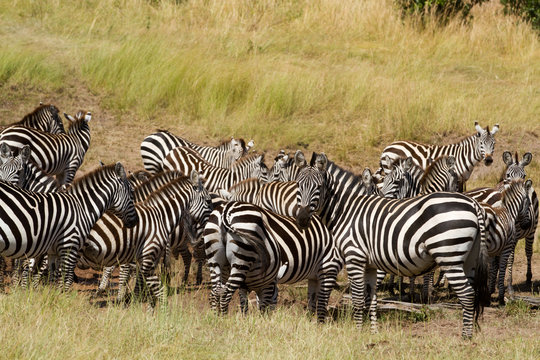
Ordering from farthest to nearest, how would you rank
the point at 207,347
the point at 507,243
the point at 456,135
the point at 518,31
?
the point at 518,31 < the point at 456,135 < the point at 507,243 < the point at 207,347

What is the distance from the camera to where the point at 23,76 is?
17891mm

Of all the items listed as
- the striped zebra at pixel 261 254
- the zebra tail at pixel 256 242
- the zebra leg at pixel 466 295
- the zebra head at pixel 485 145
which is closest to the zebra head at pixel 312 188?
the striped zebra at pixel 261 254

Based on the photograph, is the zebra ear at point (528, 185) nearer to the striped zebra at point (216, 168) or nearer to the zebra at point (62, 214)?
the striped zebra at point (216, 168)

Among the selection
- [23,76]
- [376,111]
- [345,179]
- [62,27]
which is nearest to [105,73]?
[23,76]

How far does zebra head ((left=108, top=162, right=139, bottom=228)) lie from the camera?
8680 mm

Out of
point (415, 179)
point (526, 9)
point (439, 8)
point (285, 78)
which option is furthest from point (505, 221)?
point (526, 9)

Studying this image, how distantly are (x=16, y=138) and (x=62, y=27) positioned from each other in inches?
367

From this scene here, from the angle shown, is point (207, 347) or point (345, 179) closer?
point (207, 347)

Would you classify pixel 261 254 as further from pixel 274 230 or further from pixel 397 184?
pixel 397 184

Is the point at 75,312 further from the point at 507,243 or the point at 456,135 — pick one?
the point at 456,135

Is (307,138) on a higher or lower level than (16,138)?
higher

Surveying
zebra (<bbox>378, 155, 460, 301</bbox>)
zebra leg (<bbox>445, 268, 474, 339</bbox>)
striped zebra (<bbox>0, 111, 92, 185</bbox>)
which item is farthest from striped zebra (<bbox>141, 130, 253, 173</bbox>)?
zebra leg (<bbox>445, 268, 474, 339</bbox>)

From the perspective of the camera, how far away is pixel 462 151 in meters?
13.7

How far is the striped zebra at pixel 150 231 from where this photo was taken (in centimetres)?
884
